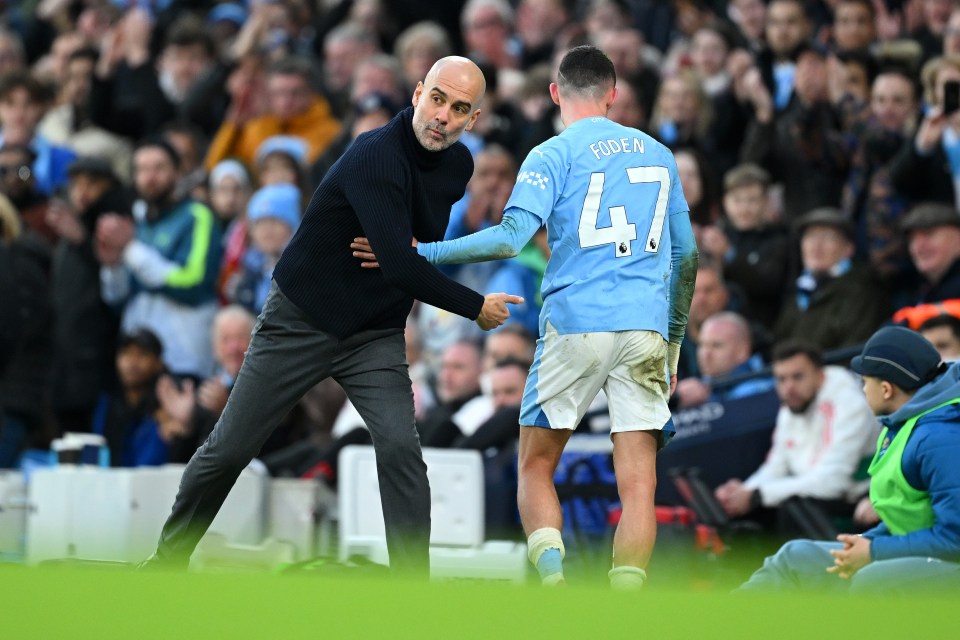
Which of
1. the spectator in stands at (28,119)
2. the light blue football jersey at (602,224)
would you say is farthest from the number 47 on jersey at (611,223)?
the spectator in stands at (28,119)

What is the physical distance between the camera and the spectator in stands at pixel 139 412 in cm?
1223

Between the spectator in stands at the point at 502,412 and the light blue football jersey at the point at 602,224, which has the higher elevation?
the light blue football jersey at the point at 602,224

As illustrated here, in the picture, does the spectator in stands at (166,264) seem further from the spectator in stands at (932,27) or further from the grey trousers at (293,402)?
the grey trousers at (293,402)

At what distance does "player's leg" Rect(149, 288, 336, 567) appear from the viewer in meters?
6.71

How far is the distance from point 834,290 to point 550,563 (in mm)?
4720

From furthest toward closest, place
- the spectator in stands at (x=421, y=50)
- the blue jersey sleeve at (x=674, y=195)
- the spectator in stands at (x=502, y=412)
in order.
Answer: the spectator in stands at (x=421, y=50), the spectator in stands at (x=502, y=412), the blue jersey sleeve at (x=674, y=195)

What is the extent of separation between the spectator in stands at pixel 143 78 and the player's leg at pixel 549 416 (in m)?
9.28

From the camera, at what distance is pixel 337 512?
10227 mm

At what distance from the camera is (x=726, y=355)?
1081 centimetres

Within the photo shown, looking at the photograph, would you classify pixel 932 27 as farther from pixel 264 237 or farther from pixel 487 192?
pixel 264 237

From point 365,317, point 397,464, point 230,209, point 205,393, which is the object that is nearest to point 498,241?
point 365,317

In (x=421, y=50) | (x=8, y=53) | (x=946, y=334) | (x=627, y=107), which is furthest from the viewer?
(x=8, y=53)

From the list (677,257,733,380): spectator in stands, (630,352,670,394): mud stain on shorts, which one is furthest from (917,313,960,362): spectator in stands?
(630,352,670,394): mud stain on shorts

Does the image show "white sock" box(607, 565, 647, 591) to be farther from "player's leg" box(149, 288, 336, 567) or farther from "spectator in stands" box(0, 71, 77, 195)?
"spectator in stands" box(0, 71, 77, 195)
